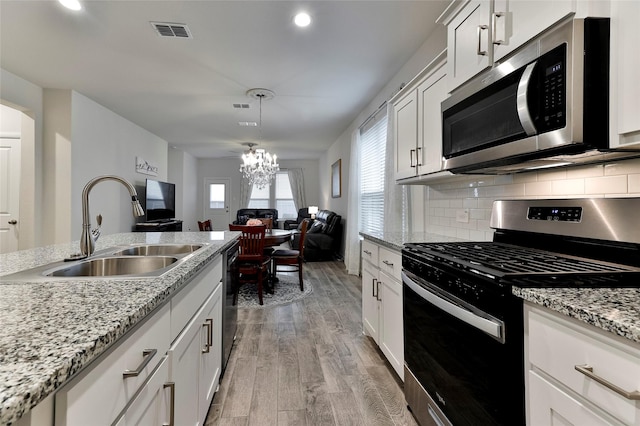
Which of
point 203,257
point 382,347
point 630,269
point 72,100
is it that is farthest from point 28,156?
point 630,269

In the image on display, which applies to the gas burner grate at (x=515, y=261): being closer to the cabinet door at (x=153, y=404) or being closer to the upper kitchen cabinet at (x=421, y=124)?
the upper kitchen cabinet at (x=421, y=124)

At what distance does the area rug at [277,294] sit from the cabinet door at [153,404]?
8.25ft

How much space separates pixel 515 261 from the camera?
1180 millimetres

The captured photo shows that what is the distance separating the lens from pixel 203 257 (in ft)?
4.84

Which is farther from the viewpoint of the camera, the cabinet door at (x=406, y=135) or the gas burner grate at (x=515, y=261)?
the cabinet door at (x=406, y=135)

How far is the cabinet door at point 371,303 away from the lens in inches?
92.0

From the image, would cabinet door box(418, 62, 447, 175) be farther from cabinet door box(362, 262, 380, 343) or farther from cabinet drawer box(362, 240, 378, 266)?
cabinet door box(362, 262, 380, 343)

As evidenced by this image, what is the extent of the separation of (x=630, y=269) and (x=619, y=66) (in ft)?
2.10

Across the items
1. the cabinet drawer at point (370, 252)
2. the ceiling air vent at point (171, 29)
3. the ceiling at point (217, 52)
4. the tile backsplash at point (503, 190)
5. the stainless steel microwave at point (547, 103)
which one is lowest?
the cabinet drawer at point (370, 252)

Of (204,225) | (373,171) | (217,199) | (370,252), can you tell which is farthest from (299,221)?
(370,252)

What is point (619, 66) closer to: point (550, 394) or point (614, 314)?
point (614, 314)

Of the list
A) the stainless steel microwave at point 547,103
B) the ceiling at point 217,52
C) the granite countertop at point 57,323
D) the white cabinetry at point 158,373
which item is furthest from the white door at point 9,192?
the stainless steel microwave at point 547,103

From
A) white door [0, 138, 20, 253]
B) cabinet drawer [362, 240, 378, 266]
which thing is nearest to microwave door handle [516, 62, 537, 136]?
cabinet drawer [362, 240, 378, 266]

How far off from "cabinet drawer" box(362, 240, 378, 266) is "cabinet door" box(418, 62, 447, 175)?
651 millimetres
